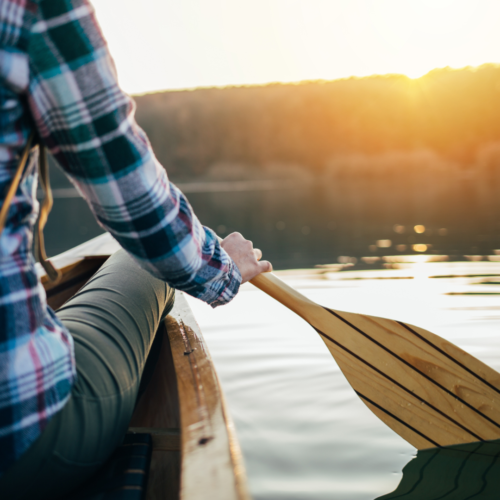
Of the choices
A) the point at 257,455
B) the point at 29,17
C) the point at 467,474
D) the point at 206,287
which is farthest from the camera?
the point at 257,455

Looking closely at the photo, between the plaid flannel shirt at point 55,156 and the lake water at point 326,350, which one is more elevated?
the plaid flannel shirt at point 55,156

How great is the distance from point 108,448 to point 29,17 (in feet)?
1.54

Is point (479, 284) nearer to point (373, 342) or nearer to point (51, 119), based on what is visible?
point (373, 342)

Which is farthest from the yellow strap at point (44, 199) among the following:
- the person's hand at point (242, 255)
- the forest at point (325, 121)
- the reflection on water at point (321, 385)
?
the forest at point (325, 121)

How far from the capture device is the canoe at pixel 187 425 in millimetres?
515

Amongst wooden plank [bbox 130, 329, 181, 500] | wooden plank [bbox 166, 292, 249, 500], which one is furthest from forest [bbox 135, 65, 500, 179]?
wooden plank [bbox 166, 292, 249, 500]

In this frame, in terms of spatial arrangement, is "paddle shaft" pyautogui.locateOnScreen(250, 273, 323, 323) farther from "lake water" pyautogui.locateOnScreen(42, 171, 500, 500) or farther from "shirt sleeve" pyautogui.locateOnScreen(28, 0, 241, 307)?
"shirt sleeve" pyautogui.locateOnScreen(28, 0, 241, 307)

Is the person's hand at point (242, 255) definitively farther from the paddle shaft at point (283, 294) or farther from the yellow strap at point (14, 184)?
the yellow strap at point (14, 184)

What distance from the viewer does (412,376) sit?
4.26 feet

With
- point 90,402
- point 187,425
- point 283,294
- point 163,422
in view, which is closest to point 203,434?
point 187,425

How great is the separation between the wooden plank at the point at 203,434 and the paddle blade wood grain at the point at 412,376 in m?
0.40

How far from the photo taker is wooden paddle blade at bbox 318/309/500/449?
4.20 ft

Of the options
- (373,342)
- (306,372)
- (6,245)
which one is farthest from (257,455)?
(6,245)

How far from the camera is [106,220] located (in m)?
0.56
